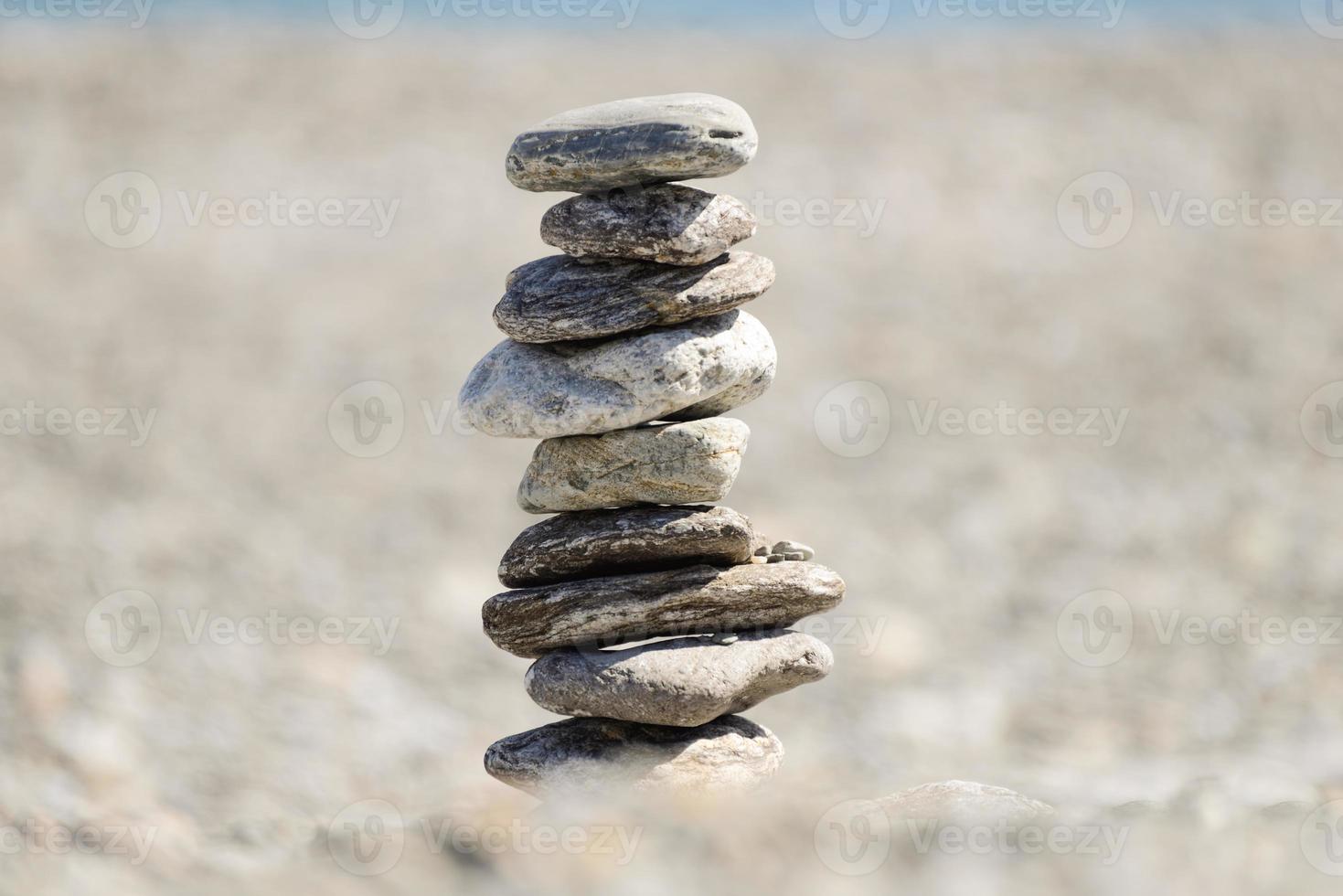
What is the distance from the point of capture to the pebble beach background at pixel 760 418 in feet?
54.2

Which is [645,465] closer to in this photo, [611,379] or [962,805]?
[611,379]

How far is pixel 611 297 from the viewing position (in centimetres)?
805

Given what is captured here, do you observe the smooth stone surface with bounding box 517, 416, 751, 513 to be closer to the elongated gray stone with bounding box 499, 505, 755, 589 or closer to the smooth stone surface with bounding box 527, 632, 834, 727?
the elongated gray stone with bounding box 499, 505, 755, 589

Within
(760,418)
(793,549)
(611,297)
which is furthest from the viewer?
(760,418)

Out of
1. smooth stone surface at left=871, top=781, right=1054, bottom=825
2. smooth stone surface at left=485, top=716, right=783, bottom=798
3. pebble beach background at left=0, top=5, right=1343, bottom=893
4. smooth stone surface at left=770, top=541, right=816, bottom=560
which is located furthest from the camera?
pebble beach background at left=0, top=5, right=1343, bottom=893

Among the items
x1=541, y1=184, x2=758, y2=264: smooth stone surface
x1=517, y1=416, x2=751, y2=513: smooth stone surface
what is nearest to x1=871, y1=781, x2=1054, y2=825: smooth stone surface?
x1=517, y1=416, x2=751, y2=513: smooth stone surface

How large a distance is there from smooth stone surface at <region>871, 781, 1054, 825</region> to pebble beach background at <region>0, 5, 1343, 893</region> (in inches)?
13.8

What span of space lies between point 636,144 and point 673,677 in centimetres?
312

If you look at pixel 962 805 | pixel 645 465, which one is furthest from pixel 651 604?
pixel 962 805

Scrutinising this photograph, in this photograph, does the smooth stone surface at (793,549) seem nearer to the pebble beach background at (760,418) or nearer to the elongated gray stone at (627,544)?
the elongated gray stone at (627,544)

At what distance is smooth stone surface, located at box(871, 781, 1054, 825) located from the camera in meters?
7.75

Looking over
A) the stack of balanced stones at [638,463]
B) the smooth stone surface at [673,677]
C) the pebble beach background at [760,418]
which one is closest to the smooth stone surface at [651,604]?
the stack of balanced stones at [638,463]

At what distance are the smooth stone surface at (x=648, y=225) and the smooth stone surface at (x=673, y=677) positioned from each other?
2372 mm

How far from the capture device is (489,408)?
8.23m
